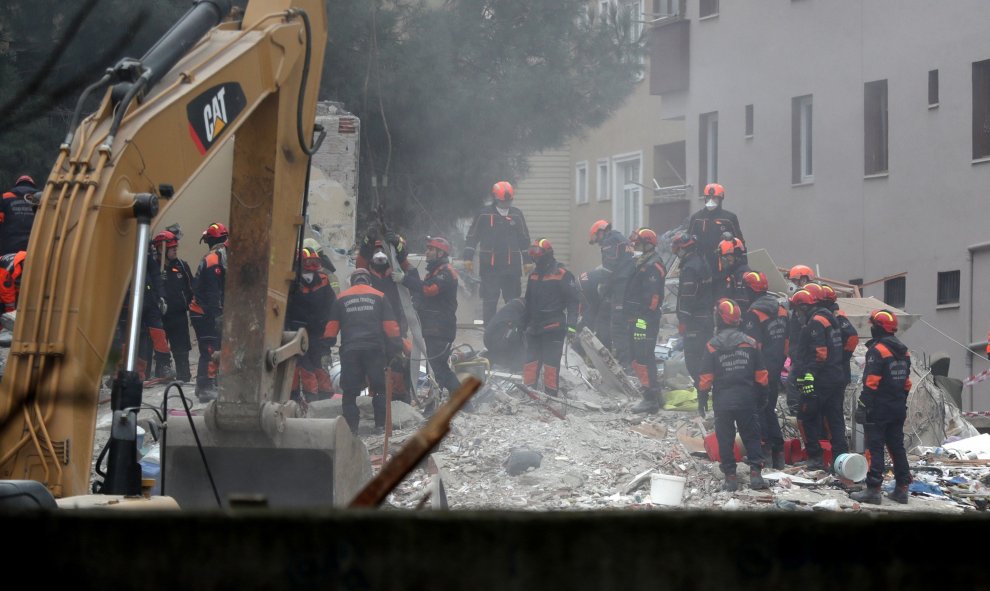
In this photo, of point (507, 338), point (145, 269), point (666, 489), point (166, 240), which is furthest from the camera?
point (507, 338)

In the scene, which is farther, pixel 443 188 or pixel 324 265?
pixel 443 188

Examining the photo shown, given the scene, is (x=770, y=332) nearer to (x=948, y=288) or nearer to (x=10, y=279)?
(x=948, y=288)

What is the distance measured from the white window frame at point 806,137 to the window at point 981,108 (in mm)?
4459

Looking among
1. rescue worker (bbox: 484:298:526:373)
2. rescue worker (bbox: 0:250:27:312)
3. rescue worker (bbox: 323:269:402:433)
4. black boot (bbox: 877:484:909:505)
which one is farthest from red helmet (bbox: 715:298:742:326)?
rescue worker (bbox: 0:250:27:312)

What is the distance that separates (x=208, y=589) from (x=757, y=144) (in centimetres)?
2352

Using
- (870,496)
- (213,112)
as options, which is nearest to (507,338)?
(870,496)

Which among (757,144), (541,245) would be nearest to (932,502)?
(541,245)

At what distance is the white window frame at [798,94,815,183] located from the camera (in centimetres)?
2322

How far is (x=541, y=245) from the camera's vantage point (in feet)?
48.1

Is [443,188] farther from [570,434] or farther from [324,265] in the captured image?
[570,434]

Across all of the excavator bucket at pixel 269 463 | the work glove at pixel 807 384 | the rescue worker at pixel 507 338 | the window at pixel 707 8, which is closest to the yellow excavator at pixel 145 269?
the excavator bucket at pixel 269 463

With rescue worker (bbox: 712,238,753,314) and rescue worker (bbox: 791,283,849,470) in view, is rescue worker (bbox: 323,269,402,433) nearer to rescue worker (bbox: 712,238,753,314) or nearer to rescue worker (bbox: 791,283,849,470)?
rescue worker (bbox: 791,283,849,470)

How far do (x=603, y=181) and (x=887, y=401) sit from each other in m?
24.4

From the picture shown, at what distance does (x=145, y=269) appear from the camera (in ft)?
15.2
